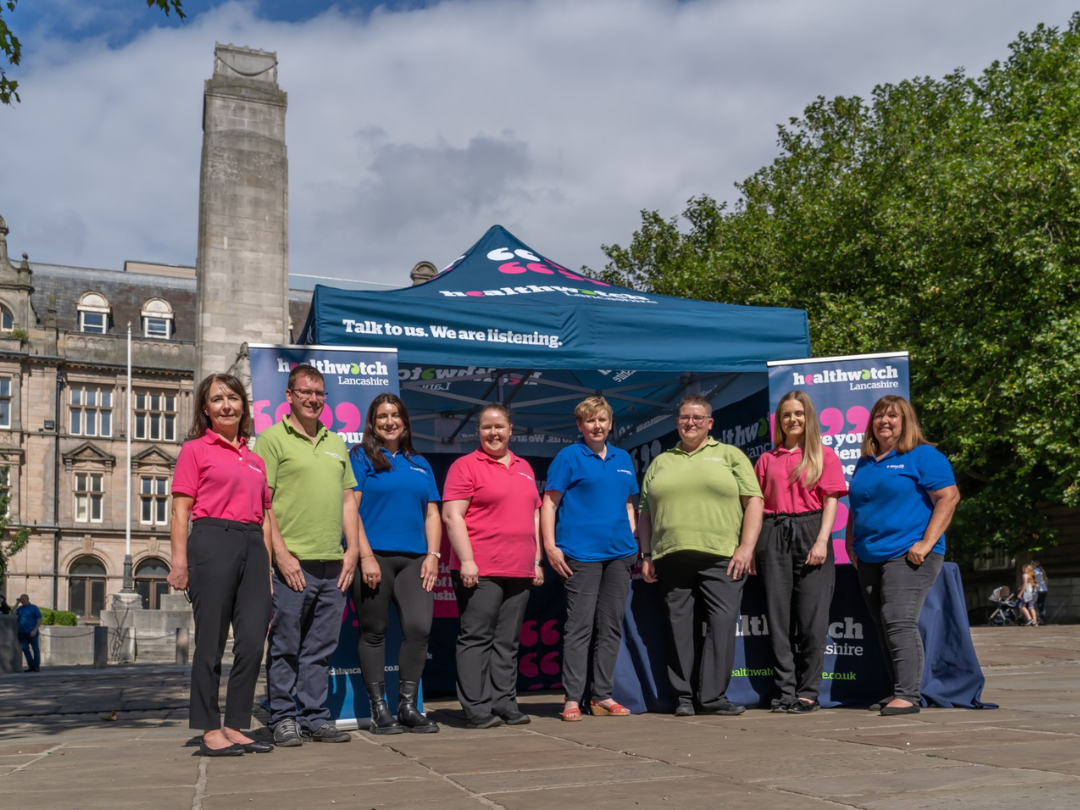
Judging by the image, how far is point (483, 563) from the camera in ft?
21.5

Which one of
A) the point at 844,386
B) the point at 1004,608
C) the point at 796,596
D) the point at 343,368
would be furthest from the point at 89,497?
the point at 796,596

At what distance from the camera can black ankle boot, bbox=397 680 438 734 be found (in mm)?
6320

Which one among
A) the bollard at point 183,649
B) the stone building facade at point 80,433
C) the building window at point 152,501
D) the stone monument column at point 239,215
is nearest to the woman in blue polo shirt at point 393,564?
the stone monument column at point 239,215

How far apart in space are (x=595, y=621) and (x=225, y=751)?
2398mm

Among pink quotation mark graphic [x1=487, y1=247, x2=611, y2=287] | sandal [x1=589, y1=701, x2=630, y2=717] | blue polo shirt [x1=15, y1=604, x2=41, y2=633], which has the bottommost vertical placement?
blue polo shirt [x1=15, y1=604, x2=41, y2=633]

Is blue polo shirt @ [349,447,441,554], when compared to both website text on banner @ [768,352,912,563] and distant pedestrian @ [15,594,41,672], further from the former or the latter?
distant pedestrian @ [15,594,41,672]

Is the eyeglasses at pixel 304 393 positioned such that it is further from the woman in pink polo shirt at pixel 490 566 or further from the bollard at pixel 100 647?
the bollard at pixel 100 647

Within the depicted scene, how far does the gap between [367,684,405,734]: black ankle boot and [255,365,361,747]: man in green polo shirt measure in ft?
1.11

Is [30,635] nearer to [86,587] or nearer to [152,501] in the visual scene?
[86,587]

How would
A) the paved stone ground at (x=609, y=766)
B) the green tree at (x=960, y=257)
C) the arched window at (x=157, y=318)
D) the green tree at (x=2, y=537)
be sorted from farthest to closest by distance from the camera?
the arched window at (x=157, y=318), the green tree at (x=2, y=537), the green tree at (x=960, y=257), the paved stone ground at (x=609, y=766)

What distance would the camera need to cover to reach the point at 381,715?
6.36 metres

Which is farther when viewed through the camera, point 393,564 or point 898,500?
point 898,500

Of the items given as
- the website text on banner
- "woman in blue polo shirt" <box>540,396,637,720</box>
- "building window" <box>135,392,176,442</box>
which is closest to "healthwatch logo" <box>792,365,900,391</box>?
the website text on banner

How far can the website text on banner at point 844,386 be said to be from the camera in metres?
7.94
